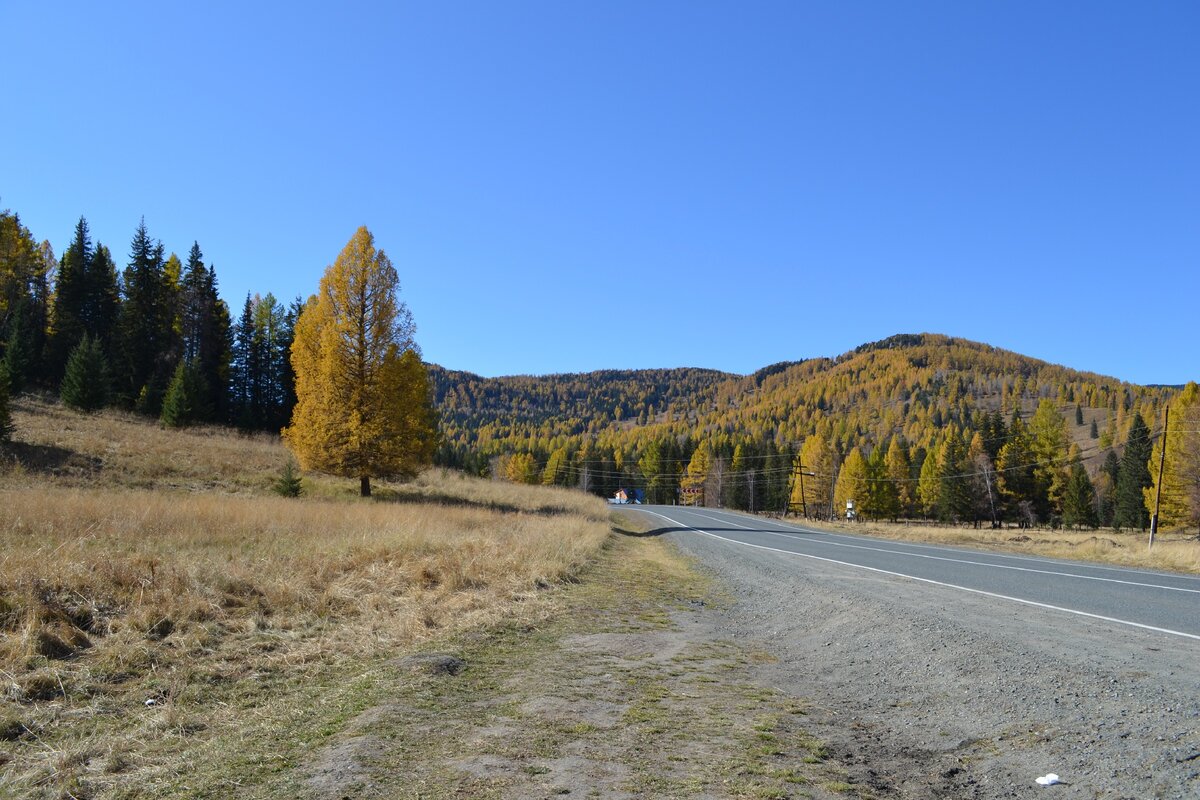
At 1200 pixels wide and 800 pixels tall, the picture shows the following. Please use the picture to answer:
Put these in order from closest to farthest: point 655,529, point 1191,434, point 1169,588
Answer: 1. point 1169,588
2. point 655,529
3. point 1191,434

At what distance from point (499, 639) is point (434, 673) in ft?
6.03

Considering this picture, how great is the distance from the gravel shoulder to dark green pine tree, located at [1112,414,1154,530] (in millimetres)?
65648

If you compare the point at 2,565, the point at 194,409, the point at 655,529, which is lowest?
the point at 655,529

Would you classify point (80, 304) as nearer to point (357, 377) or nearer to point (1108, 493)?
point (357, 377)

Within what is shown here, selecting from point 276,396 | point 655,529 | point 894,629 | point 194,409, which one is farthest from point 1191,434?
point 276,396

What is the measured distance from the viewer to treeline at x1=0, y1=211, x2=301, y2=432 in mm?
47375

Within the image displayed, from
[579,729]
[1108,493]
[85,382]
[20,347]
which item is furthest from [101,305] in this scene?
[1108,493]

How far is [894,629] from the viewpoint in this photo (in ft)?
27.3

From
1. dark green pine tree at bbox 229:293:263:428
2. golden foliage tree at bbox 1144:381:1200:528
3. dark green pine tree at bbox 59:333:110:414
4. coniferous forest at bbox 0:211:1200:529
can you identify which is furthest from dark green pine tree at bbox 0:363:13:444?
golden foliage tree at bbox 1144:381:1200:528

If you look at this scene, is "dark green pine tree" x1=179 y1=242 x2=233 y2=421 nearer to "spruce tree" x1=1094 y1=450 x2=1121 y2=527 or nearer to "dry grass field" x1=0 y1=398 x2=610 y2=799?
"dry grass field" x1=0 y1=398 x2=610 y2=799

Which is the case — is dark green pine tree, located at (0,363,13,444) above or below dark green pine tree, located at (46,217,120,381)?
below

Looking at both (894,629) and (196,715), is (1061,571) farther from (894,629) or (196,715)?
(196,715)

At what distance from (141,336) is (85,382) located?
14.5 meters

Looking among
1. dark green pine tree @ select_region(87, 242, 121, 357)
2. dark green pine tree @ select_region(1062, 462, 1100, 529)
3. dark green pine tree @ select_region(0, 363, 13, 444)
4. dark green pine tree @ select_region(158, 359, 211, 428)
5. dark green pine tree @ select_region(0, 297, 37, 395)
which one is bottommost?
dark green pine tree @ select_region(1062, 462, 1100, 529)
